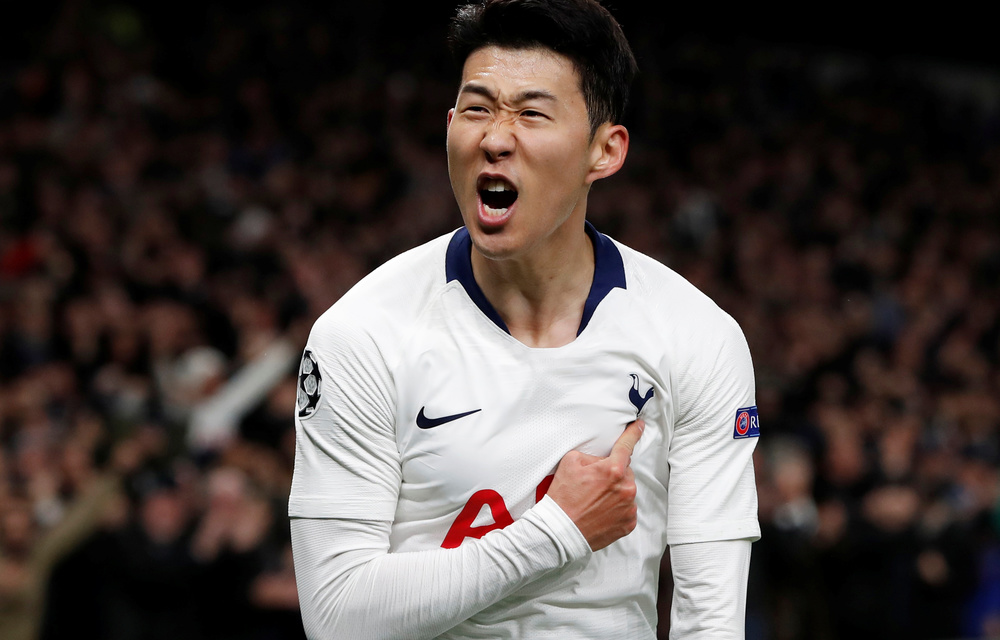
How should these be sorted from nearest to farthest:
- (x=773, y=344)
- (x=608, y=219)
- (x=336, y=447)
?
(x=336, y=447) → (x=773, y=344) → (x=608, y=219)

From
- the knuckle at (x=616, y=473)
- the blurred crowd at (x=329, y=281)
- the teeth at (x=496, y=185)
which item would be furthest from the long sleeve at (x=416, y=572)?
the blurred crowd at (x=329, y=281)

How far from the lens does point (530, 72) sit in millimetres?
2230

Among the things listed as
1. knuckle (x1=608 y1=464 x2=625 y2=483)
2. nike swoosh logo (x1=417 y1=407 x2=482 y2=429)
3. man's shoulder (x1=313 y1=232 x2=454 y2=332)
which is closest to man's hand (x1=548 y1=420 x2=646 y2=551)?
knuckle (x1=608 y1=464 x2=625 y2=483)

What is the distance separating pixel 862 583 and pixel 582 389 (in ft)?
17.0

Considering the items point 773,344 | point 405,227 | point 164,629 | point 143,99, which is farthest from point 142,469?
point 773,344

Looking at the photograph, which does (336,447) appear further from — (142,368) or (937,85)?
(937,85)

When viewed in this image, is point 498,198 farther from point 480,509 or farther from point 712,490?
point 712,490

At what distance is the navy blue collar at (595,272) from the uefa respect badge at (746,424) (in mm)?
348

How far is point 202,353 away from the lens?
7.18m

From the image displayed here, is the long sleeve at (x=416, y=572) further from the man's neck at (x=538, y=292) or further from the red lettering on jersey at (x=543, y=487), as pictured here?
the man's neck at (x=538, y=292)

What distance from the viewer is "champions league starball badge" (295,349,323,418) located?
2246 mm

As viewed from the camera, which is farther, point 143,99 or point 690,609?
point 143,99

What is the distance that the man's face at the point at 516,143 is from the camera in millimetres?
2219

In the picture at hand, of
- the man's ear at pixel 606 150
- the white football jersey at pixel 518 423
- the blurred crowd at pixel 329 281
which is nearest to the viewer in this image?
the white football jersey at pixel 518 423
